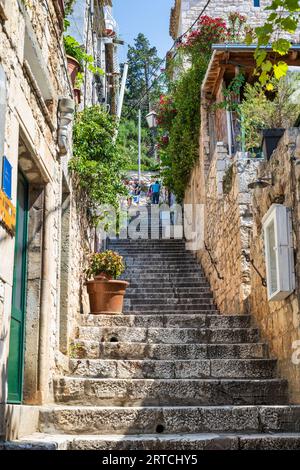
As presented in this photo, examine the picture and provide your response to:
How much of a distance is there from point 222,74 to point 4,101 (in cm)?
831

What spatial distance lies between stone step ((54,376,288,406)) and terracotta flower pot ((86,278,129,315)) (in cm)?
249

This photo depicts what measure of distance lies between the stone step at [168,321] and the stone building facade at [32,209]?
26.3 inches

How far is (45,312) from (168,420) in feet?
4.80

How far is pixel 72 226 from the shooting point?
7285 millimetres

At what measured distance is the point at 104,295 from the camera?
826 centimetres

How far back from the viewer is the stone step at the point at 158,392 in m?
5.73

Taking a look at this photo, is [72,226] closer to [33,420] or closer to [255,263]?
[255,263]

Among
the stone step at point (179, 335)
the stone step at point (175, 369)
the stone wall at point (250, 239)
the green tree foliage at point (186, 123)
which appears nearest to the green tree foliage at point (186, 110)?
the green tree foliage at point (186, 123)

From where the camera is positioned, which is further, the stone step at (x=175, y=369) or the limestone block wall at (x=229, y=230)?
the limestone block wall at (x=229, y=230)

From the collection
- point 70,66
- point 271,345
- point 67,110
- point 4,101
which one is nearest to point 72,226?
point 67,110

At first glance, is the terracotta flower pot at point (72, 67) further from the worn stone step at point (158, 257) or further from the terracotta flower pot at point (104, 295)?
the worn stone step at point (158, 257)

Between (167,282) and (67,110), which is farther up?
(67,110)

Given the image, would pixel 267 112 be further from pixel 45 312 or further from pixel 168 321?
pixel 45 312

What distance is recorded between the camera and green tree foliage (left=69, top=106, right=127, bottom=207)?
26.8ft
